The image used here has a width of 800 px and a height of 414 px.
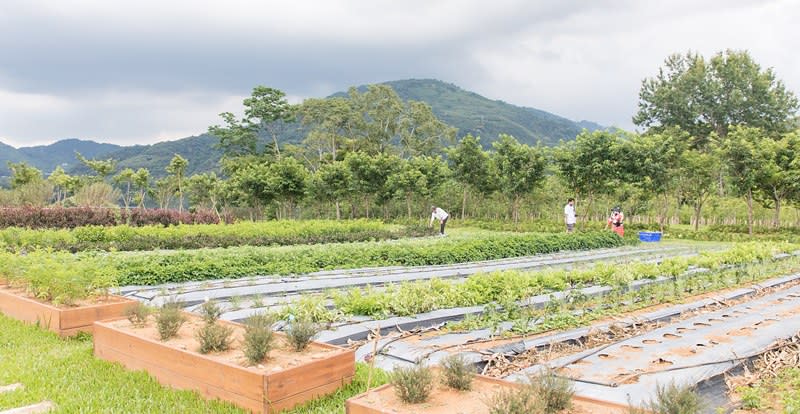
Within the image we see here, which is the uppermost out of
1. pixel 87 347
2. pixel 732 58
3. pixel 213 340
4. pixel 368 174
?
pixel 732 58

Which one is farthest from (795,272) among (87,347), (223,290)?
(87,347)

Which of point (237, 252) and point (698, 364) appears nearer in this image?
point (698, 364)

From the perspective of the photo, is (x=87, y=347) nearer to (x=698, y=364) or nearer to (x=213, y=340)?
(x=213, y=340)

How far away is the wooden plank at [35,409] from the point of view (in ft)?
11.5

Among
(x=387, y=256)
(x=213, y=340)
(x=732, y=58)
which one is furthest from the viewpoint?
(x=732, y=58)

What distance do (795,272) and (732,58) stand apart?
112 ft

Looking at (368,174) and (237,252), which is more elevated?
(368,174)

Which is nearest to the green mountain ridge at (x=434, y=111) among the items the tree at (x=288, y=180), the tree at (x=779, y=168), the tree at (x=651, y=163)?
the tree at (x=288, y=180)

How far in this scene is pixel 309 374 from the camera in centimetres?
362

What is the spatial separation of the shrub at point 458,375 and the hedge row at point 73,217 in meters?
14.0

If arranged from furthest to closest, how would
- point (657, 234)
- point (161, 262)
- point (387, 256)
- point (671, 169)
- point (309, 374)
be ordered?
point (671, 169) → point (657, 234) → point (387, 256) → point (161, 262) → point (309, 374)

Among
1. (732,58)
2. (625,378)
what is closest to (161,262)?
(625,378)

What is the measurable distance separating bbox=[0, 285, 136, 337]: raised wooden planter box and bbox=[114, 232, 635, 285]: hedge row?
1.96m

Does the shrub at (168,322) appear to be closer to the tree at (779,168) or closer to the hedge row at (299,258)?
the hedge row at (299,258)
